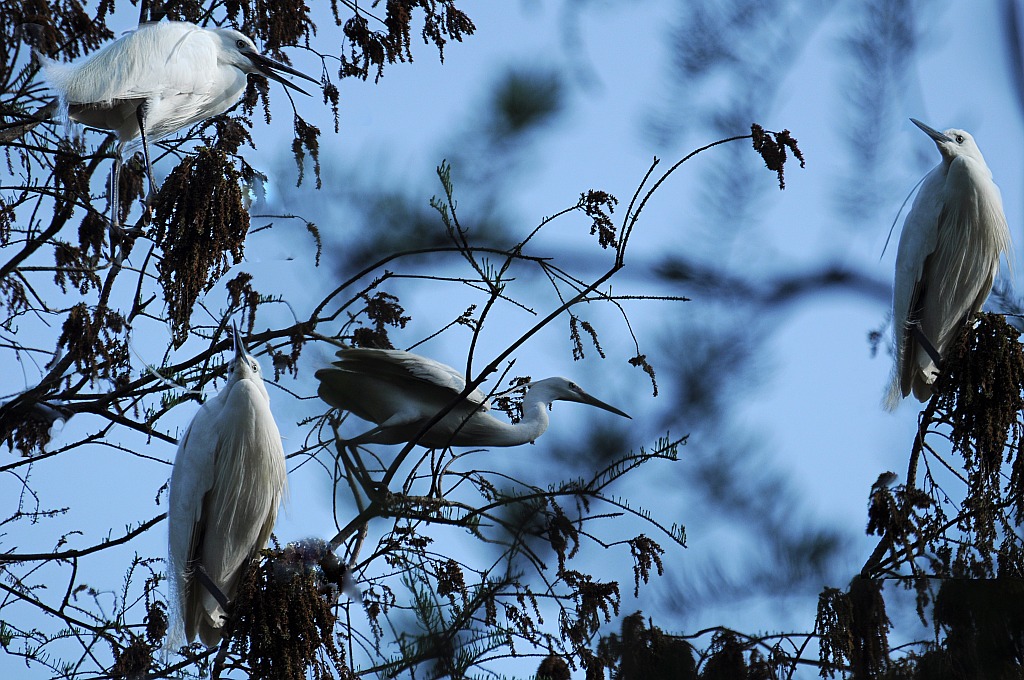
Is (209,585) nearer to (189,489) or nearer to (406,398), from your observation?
(189,489)

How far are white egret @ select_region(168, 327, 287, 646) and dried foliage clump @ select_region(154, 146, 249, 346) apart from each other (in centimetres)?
103

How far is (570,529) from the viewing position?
1765 millimetres

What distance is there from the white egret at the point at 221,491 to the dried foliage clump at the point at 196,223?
1.03 meters

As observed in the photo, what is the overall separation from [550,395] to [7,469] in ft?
6.24

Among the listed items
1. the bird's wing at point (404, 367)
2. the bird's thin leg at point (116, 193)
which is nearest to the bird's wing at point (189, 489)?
the bird's wing at point (404, 367)

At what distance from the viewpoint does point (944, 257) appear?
4.26 m

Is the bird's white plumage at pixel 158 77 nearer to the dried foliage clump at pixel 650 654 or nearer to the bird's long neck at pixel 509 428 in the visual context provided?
the bird's long neck at pixel 509 428

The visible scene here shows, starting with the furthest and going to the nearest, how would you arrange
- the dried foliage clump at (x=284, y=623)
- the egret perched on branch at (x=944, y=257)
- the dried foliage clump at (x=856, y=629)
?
the egret perched on branch at (x=944, y=257)
the dried foliage clump at (x=284, y=623)
the dried foliage clump at (x=856, y=629)

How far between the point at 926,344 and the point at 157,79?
2877 millimetres

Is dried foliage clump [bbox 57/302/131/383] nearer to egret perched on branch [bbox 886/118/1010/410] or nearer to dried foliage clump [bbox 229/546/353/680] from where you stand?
dried foliage clump [bbox 229/546/353/680]

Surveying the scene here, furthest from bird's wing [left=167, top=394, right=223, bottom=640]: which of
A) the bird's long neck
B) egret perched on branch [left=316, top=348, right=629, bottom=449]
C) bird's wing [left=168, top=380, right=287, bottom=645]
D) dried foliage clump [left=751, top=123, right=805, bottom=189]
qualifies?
dried foliage clump [left=751, top=123, right=805, bottom=189]

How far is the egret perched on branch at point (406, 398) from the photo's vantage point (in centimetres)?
351

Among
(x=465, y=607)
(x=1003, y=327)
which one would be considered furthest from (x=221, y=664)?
(x=1003, y=327)

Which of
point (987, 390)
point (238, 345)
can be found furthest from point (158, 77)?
point (987, 390)
